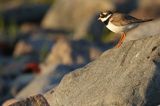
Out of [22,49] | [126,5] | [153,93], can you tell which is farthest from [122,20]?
[126,5]

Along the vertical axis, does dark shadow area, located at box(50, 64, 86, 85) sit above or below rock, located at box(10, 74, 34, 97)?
above

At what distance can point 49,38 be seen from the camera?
24969mm

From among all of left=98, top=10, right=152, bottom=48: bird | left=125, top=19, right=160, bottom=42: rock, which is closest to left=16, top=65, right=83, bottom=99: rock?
left=125, top=19, right=160, bottom=42: rock

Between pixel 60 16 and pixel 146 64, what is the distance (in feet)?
61.9

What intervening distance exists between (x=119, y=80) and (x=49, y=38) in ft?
50.2

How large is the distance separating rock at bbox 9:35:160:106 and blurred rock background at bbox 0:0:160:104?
2.94 metres

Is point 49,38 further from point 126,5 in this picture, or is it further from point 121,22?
point 121,22

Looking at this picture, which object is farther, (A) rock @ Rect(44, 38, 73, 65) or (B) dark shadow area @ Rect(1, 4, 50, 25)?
(B) dark shadow area @ Rect(1, 4, 50, 25)

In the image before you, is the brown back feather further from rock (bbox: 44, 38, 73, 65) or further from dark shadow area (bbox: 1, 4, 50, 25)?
dark shadow area (bbox: 1, 4, 50, 25)

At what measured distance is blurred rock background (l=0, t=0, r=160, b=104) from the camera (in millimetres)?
16438

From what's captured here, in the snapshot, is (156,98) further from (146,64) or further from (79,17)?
(79,17)

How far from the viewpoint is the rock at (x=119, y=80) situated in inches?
370

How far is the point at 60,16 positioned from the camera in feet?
93.1

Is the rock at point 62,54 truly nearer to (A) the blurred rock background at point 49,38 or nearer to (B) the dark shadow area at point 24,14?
(A) the blurred rock background at point 49,38
